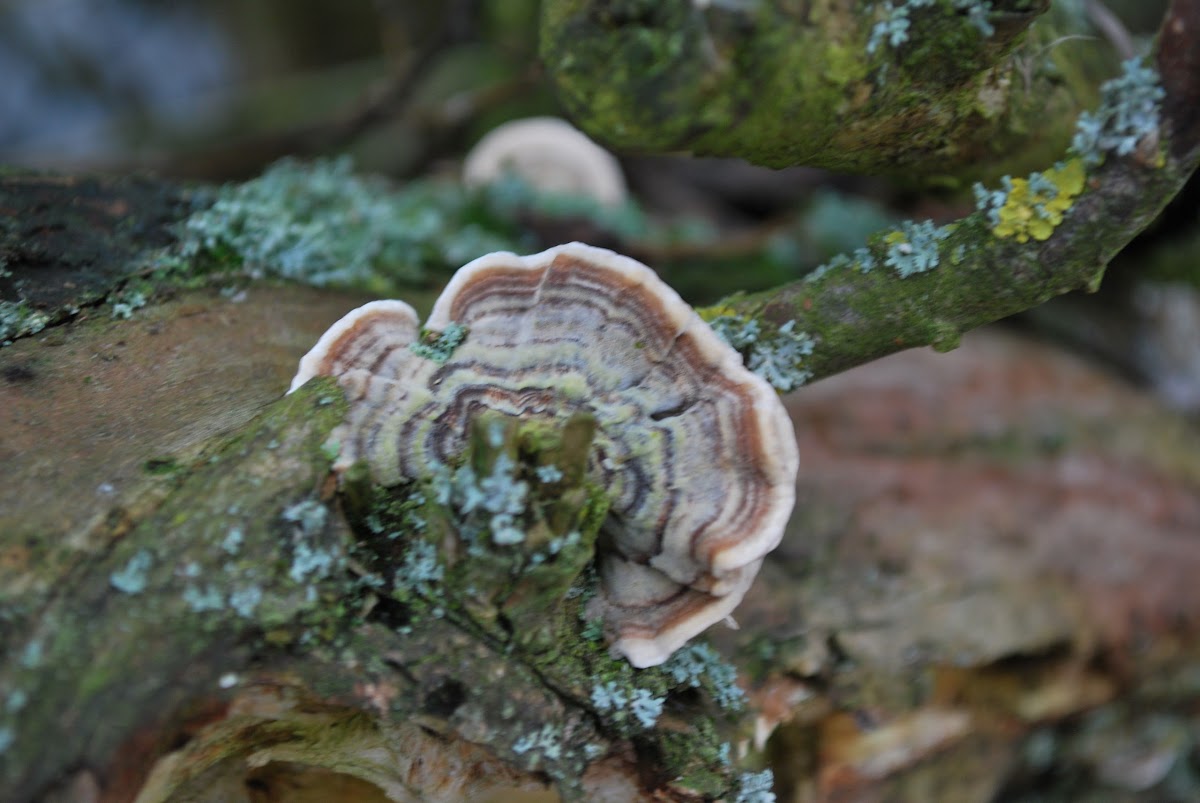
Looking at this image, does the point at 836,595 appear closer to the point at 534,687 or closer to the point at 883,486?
the point at 883,486

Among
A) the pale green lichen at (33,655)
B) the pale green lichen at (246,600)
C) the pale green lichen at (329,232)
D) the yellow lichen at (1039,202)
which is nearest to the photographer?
the pale green lichen at (33,655)

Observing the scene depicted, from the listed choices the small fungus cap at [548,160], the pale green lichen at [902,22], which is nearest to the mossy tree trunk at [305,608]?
the pale green lichen at [902,22]

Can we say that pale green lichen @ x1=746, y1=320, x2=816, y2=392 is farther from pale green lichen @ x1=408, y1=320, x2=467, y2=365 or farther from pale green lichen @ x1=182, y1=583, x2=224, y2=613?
pale green lichen @ x1=182, y1=583, x2=224, y2=613

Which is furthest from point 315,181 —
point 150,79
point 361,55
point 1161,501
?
point 150,79

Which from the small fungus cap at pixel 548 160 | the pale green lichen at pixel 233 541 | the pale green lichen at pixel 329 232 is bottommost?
the small fungus cap at pixel 548 160

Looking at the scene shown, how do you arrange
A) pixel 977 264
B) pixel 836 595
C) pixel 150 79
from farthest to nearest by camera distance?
pixel 150 79 < pixel 836 595 < pixel 977 264

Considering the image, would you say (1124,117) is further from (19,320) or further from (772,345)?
(19,320)

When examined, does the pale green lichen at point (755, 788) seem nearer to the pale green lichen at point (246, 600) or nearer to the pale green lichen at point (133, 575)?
the pale green lichen at point (246, 600)
